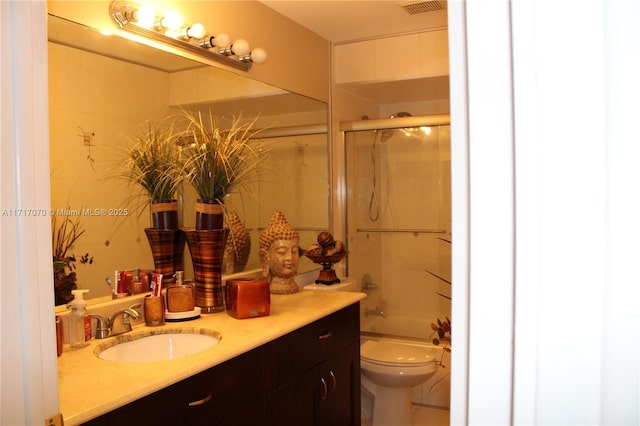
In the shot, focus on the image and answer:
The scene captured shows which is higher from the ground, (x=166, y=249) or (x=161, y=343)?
(x=166, y=249)

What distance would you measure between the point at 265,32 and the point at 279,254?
1204 millimetres

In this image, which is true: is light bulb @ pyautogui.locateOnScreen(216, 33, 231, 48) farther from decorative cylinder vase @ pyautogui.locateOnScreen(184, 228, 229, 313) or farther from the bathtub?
the bathtub

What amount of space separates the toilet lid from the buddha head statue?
0.74 meters

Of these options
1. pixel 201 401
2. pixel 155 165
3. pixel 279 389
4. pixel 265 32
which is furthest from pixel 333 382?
pixel 265 32

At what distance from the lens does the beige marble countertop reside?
118 cm

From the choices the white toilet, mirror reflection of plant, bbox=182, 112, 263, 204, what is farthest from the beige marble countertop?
the white toilet

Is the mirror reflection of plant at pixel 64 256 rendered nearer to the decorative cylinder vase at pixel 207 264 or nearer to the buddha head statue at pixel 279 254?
the decorative cylinder vase at pixel 207 264

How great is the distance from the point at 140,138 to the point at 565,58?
1810 millimetres

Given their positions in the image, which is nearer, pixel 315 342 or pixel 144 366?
Result: pixel 144 366

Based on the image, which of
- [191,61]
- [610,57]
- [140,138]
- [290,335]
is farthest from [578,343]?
[191,61]

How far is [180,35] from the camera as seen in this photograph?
2092 mm

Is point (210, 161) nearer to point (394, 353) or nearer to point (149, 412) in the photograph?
point (149, 412)

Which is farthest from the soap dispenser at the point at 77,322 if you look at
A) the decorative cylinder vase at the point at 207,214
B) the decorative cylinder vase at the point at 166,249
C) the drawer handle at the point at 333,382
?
the drawer handle at the point at 333,382

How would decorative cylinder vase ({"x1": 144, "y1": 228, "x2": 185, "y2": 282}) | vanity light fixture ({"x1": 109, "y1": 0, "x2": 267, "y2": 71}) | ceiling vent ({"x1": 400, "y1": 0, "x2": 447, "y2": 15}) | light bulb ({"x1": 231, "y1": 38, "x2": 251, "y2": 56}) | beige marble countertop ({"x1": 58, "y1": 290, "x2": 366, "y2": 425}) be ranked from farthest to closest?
1. ceiling vent ({"x1": 400, "y1": 0, "x2": 447, "y2": 15})
2. light bulb ({"x1": 231, "y1": 38, "x2": 251, "y2": 56})
3. decorative cylinder vase ({"x1": 144, "y1": 228, "x2": 185, "y2": 282})
4. vanity light fixture ({"x1": 109, "y1": 0, "x2": 267, "y2": 71})
5. beige marble countertop ({"x1": 58, "y1": 290, "x2": 366, "y2": 425})
